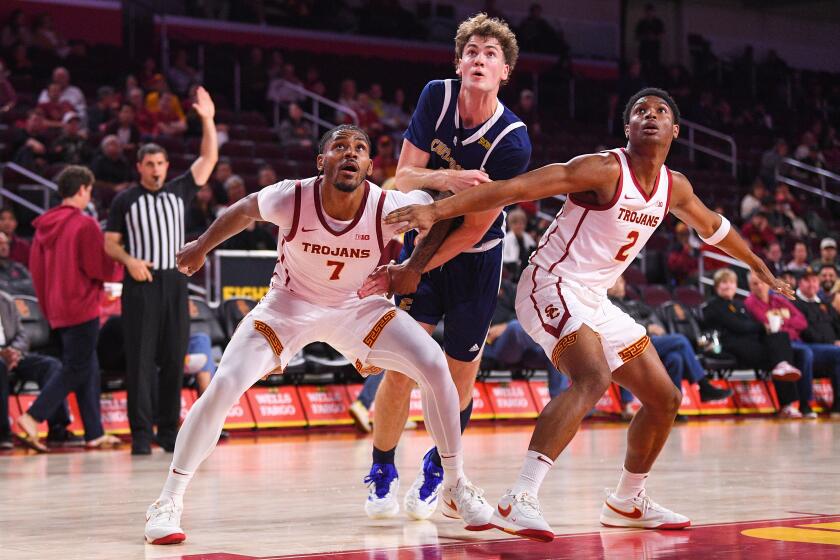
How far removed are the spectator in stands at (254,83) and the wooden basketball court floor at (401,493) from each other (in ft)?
33.3

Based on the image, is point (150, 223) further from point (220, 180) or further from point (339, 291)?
point (220, 180)

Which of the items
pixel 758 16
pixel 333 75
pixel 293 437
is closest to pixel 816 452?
pixel 293 437

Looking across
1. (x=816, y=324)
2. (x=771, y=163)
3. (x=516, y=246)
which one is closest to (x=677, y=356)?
(x=516, y=246)

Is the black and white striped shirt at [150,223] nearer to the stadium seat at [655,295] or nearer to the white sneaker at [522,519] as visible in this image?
the white sneaker at [522,519]

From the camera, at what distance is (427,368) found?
531cm

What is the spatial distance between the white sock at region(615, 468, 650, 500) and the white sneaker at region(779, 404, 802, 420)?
8605mm

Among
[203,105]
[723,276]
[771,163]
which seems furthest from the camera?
[771,163]

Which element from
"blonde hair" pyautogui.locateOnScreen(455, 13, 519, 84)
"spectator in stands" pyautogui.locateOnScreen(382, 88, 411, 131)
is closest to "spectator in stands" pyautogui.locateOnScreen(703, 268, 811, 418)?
"spectator in stands" pyautogui.locateOnScreen(382, 88, 411, 131)

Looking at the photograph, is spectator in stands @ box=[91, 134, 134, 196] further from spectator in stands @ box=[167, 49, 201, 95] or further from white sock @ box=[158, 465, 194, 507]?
white sock @ box=[158, 465, 194, 507]

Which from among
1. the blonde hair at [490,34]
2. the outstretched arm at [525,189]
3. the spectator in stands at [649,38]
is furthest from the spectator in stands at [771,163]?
the outstretched arm at [525,189]

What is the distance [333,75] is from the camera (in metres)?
22.2

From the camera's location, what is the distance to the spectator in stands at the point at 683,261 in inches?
647

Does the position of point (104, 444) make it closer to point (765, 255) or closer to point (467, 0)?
point (765, 255)

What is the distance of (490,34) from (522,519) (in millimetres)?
2241
